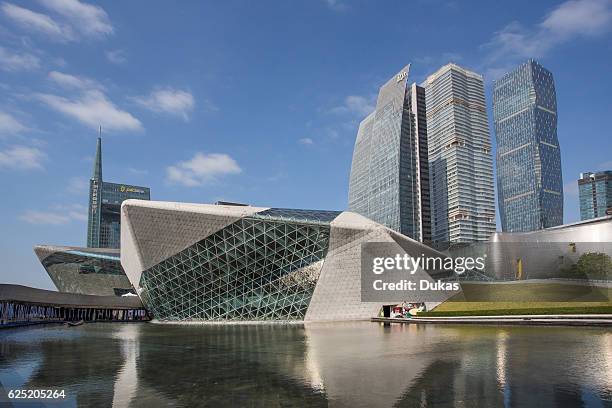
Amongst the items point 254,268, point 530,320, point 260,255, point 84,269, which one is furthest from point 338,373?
point 84,269

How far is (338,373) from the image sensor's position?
14.6 meters

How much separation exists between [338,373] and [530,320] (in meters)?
22.1

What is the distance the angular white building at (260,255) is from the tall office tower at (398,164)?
133347 mm

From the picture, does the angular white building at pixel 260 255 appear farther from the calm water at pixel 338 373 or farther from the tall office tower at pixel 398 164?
the tall office tower at pixel 398 164

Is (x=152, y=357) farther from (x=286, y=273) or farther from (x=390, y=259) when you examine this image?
(x=390, y=259)

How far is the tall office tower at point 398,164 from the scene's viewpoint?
587ft

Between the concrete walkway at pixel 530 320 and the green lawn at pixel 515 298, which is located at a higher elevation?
the green lawn at pixel 515 298

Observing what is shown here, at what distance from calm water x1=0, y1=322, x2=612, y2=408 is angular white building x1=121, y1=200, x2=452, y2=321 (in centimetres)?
2410

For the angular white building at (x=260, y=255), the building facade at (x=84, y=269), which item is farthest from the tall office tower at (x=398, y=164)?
the angular white building at (x=260, y=255)

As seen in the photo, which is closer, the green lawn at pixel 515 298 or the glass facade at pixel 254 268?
the green lawn at pixel 515 298

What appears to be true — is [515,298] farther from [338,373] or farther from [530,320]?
[338,373]

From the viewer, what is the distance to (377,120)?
192 meters

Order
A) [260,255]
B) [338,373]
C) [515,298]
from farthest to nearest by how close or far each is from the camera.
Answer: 1. [260,255]
2. [515,298]
3. [338,373]

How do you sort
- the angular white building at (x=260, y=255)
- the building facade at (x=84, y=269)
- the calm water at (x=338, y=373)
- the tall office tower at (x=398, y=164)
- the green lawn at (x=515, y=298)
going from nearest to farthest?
the calm water at (x=338, y=373), the green lawn at (x=515, y=298), the angular white building at (x=260, y=255), the building facade at (x=84, y=269), the tall office tower at (x=398, y=164)
